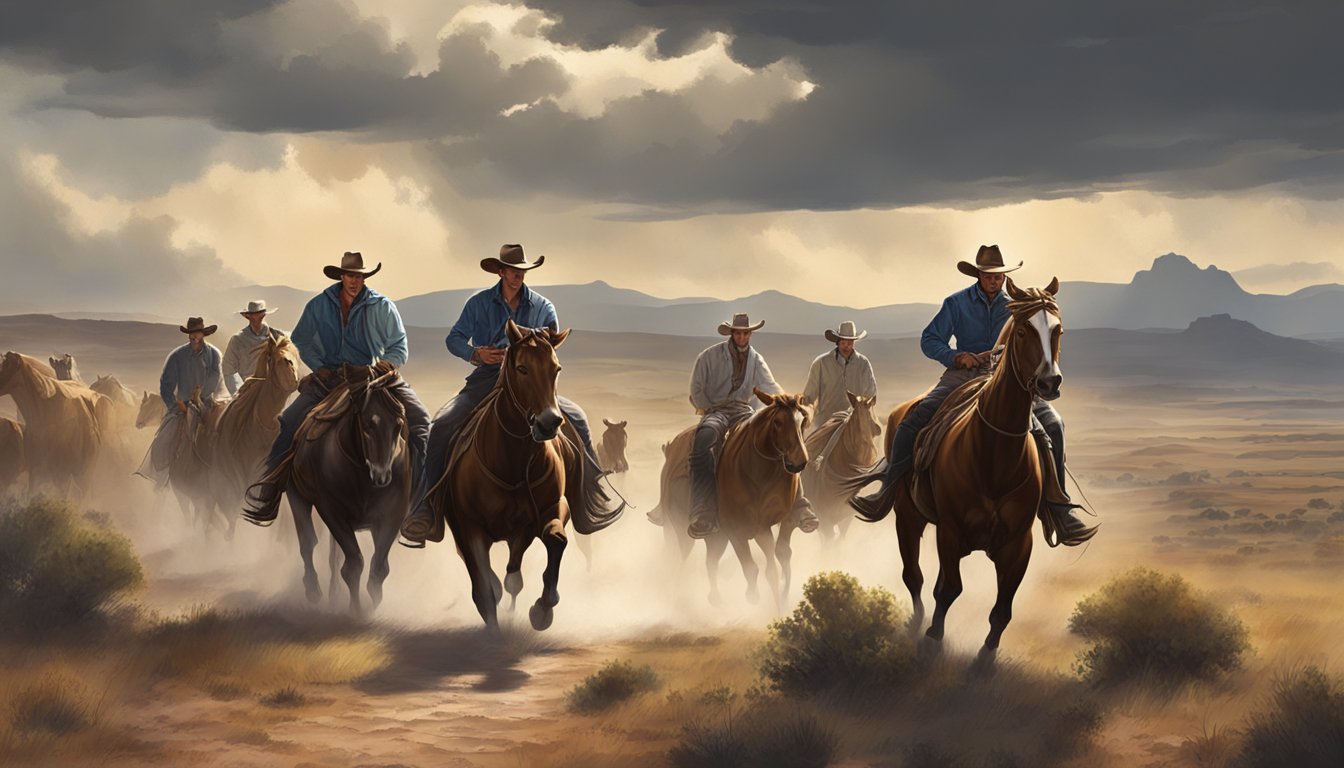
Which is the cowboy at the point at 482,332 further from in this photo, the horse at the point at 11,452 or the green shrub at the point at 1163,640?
the horse at the point at 11,452

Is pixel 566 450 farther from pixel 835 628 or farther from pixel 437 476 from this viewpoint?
pixel 835 628

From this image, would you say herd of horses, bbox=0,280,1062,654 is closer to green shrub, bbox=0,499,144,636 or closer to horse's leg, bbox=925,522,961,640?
horse's leg, bbox=925,522,961,640

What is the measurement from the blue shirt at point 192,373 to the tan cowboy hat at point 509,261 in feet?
24.6

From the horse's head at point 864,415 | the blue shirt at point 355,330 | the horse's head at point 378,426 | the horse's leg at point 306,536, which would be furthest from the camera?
the horse's head at point 864,415

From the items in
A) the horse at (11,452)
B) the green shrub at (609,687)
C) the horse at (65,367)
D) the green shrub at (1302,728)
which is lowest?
the green shrub at (1302,728)

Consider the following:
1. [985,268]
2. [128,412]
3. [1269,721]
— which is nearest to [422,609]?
[985,268]

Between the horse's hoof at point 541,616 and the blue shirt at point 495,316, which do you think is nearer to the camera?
the horse's hoof at point 541,616

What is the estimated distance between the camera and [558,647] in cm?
1297

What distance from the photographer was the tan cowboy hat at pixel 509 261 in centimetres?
1295

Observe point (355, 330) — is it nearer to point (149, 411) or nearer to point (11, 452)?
point (11, 452)

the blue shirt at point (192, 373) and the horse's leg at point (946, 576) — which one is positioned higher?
the blue shirt at point (192, 373)

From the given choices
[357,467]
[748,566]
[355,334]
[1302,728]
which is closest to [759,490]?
[748,566]

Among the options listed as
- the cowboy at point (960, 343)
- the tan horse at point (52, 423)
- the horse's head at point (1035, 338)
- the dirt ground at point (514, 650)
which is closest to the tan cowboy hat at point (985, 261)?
the cowboy at point (960, 343)

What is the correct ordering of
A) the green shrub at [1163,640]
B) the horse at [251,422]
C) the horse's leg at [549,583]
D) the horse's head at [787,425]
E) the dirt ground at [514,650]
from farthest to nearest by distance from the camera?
the horse at [251,422], the horse's head at [787,425], the horse's leg at [549,583], the green shrub at [1163,640], the dirt ground at [514,650]
